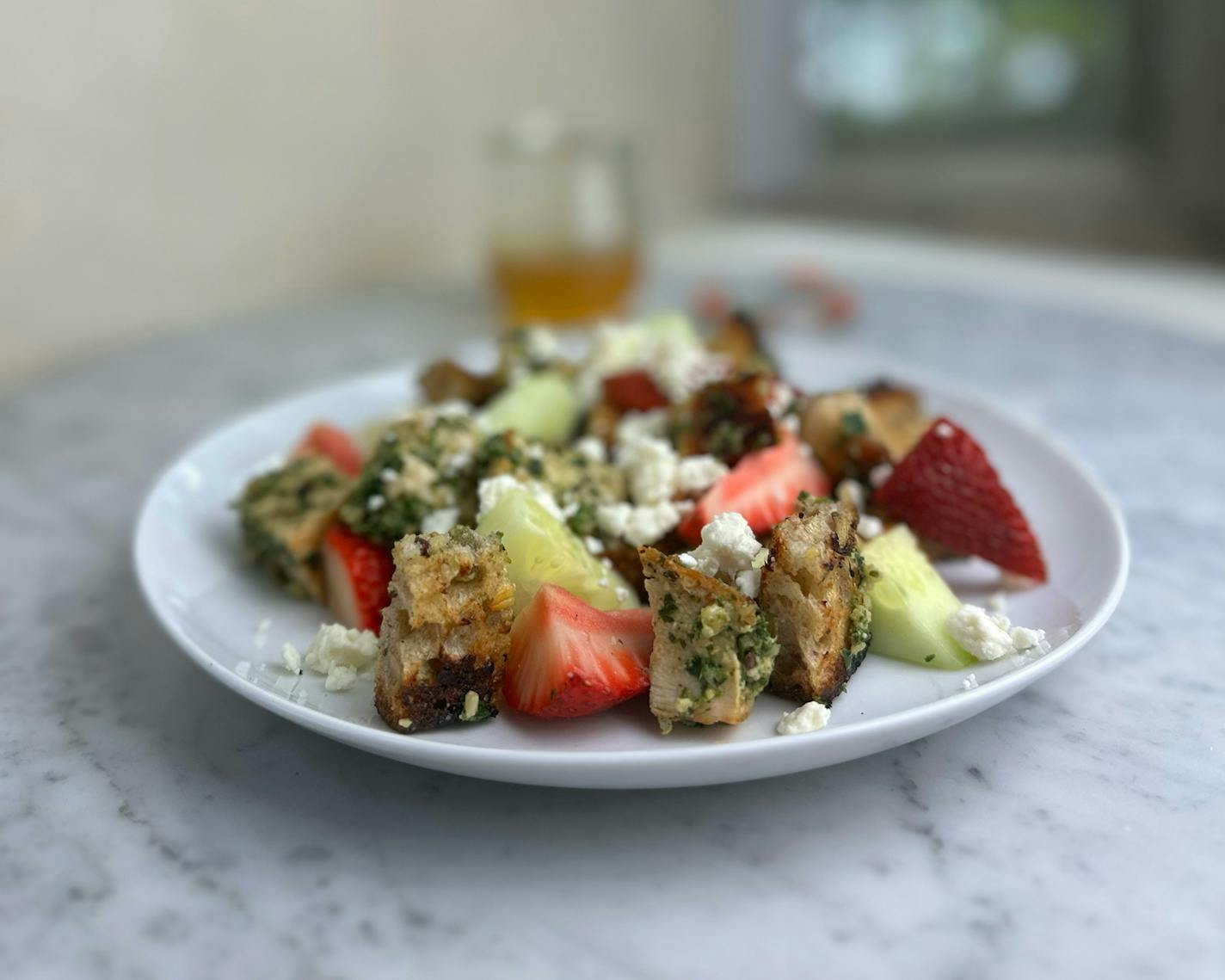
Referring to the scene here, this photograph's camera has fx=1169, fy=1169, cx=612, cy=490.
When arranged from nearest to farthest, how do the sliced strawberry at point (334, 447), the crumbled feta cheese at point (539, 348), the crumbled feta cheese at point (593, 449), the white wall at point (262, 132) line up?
the crumbled feta cheese at point (593, 449), the sliced strawberry at point (334, 447), the crumbled feta cheese at point (539, 348), the white wall at point (262, 132)

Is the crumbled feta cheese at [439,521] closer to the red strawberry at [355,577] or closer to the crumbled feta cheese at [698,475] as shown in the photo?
the red strawberry at [355,577]

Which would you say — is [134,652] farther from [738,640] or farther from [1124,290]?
[1124,290]

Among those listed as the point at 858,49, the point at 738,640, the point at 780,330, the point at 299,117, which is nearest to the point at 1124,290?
the point at 780,330

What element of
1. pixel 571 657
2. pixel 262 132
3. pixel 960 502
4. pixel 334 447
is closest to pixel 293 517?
pixel 334 447

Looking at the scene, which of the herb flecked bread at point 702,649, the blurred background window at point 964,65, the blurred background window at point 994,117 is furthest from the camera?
the blurred background window at point 964,65

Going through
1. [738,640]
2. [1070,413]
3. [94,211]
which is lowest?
[1070,413]

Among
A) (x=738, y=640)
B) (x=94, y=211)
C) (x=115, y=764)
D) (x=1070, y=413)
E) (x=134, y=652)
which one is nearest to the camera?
(x=738, y=640)

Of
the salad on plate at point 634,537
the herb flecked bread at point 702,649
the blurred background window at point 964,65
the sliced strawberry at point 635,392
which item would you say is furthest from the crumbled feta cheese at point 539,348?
the blurred background window at point 964,65
